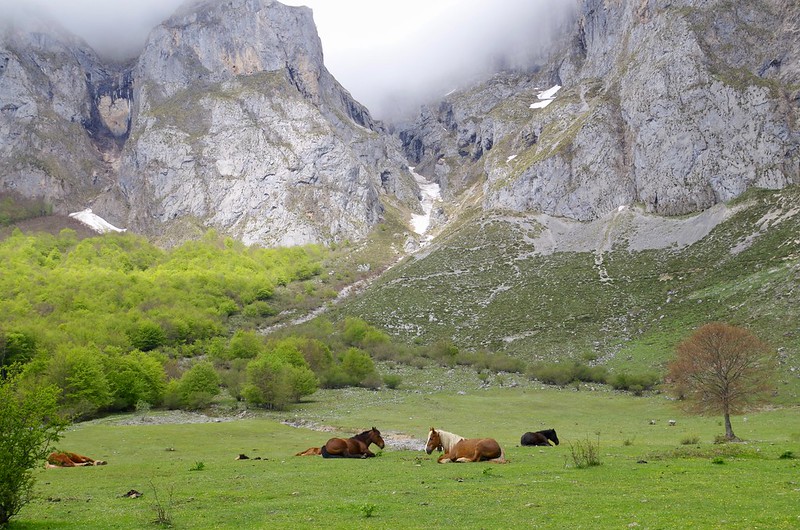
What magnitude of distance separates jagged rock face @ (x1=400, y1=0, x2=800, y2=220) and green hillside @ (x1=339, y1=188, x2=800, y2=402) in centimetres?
1196

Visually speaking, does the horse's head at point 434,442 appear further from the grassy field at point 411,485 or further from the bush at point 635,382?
the bush at point 635,382

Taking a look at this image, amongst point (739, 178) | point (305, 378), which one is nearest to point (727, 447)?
point (305, 378)

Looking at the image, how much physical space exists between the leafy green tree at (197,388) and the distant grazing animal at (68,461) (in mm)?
29918

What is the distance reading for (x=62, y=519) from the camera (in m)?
12.5

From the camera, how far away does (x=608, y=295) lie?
96375mm

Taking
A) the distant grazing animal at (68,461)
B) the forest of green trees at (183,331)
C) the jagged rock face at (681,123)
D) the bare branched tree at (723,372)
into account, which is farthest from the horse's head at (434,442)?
the jagged rock face at (681,123)

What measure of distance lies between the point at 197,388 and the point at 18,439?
1721 inches

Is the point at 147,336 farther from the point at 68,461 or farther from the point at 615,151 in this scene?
the point at 615,151

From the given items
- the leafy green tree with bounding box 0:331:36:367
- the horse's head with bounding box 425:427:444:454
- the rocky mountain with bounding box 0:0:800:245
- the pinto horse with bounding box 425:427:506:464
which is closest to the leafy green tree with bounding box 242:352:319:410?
the horse's head with bounding box 425:427:444:454

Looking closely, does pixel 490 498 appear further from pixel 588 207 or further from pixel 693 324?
pixel 588 207

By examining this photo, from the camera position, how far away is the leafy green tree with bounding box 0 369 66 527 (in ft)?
36.4

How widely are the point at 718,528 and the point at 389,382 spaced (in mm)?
57850

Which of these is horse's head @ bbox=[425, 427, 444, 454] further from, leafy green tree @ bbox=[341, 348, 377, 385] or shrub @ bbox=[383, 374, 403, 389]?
leafy green tree @ bbox=[341, 348, 377, 385]

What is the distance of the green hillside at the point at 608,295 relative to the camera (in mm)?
73125
